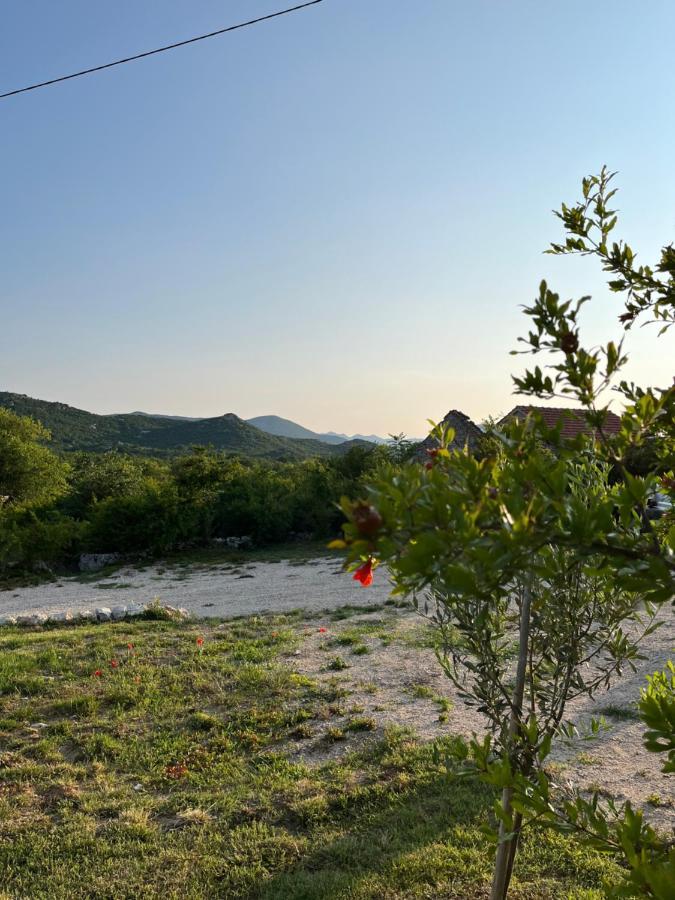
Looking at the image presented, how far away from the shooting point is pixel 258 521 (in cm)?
1587

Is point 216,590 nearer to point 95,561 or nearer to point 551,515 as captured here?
point 95,561

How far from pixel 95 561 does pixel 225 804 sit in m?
11.7

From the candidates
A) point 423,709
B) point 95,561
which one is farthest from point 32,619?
point 423,709

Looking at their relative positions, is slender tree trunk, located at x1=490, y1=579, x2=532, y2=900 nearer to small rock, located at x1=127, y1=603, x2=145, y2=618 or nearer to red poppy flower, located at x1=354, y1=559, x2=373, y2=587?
red poppy flower, located at x1=354, y1=559, x2=373, y2=587

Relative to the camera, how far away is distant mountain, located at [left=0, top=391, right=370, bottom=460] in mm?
56375

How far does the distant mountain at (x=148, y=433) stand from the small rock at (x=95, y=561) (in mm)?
38725

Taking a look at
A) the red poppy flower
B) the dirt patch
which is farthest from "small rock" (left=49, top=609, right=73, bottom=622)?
the red poppy flower

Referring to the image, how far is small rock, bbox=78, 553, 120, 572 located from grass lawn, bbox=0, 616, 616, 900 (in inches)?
338

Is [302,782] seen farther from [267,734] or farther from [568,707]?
[568,707]

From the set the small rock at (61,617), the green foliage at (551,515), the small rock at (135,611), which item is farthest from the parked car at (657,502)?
the small rock at (61,617)

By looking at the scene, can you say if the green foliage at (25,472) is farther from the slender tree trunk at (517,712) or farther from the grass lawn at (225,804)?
the slender tree trunk at (517,712)

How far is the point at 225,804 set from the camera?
3465 millimetres

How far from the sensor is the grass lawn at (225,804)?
110 inches

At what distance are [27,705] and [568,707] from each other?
4.31 metres
